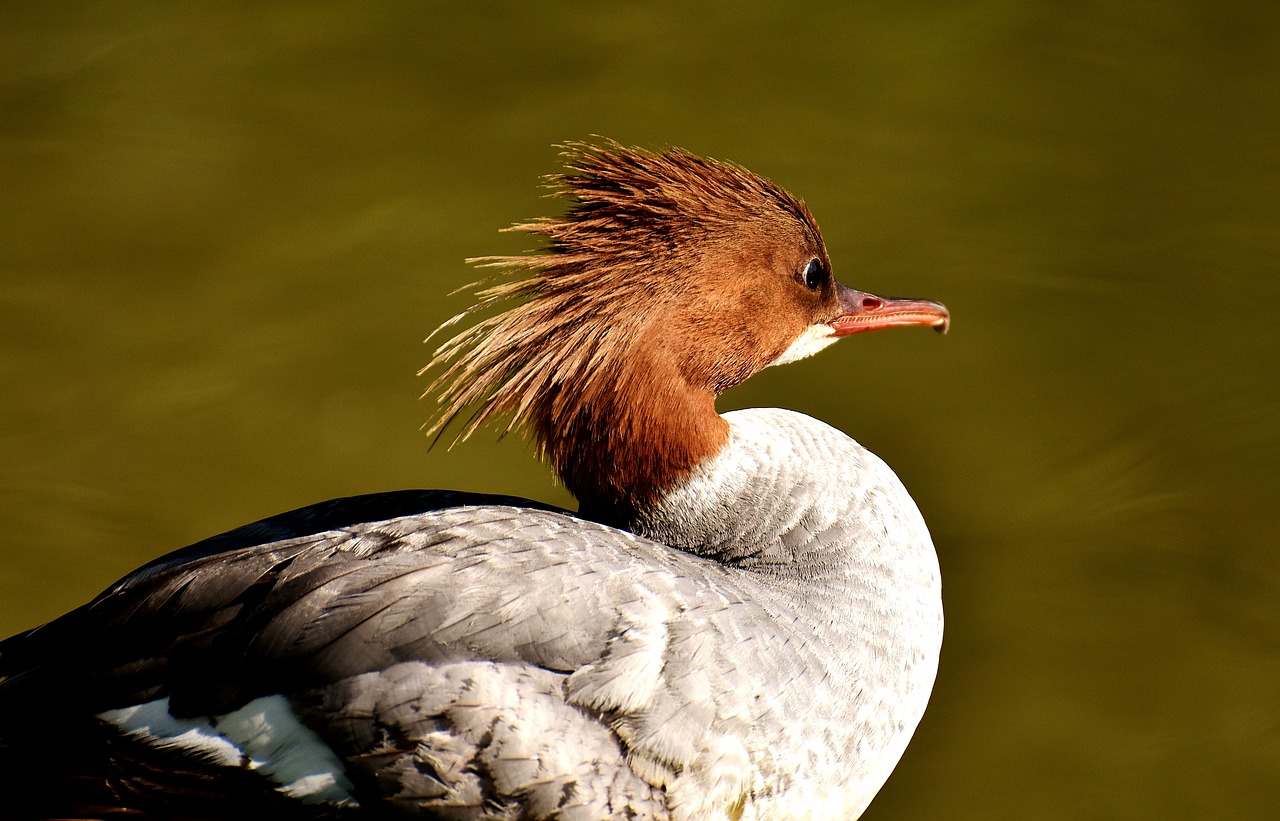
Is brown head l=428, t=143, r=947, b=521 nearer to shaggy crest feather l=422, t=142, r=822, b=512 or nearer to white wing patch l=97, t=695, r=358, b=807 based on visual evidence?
shaggy crest feather l=422, t=142, r=822, b=512

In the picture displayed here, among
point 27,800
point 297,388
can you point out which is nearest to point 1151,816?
point 27,800

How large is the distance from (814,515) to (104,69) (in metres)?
4.44

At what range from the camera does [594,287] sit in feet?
11.3

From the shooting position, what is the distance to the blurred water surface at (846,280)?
4.21 meters

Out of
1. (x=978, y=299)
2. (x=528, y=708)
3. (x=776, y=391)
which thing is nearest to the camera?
(x=528, y=708)

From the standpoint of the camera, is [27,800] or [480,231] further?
[480,231]

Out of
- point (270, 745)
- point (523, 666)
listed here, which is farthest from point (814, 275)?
point (270, 745)

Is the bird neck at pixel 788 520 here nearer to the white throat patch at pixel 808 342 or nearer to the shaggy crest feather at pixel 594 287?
the white throat patch at pixel 808 342

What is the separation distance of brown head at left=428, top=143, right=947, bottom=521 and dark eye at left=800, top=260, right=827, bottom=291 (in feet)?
0.34

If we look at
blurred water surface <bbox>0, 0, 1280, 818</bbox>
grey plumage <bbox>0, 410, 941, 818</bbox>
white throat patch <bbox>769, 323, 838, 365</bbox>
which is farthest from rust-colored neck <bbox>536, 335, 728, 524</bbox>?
blurred water surface <bbox>0, 0, 1280, 818</bbox>

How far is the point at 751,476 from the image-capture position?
145 inches

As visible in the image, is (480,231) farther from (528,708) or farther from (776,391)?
(528,708)

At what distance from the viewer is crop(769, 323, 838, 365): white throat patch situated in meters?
3.86

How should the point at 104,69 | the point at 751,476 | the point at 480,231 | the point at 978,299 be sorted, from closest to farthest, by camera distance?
the point at 751,476 → the point at 978,299 → the point at 480,231 → the point at 104,69
